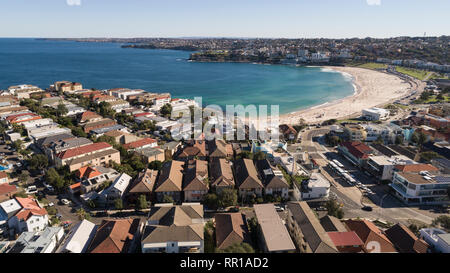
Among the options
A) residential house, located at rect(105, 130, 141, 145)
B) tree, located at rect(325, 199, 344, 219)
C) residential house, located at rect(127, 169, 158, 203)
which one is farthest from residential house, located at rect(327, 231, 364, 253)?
residential house, located at rect(105, 130, 141, 145)

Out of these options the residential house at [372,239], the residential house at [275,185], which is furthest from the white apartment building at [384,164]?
the residential house at [372,239]

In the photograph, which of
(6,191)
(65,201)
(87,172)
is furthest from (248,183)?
(6,191)

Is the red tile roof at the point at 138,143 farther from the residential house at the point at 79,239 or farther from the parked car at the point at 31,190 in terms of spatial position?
the residential house at the point at 79,239

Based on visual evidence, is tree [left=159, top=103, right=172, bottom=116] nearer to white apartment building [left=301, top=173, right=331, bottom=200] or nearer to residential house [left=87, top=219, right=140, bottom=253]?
white apartment building [left=301, top=173, right=331, bottom=200]

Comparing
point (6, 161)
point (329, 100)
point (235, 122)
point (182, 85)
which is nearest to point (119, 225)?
point (6, 161)

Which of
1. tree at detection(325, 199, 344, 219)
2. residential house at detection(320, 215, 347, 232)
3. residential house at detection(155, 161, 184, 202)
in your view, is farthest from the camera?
residential house at detection(155, 161, 184, 202)

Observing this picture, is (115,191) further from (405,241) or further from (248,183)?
(405,241)

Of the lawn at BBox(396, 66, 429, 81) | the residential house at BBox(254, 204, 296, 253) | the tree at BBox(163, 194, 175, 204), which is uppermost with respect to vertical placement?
the lawn at BBox(396, 66, 429, 81)
